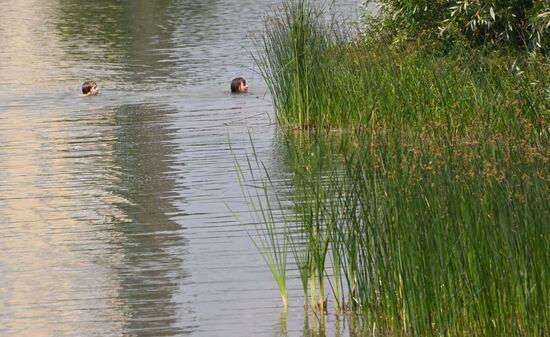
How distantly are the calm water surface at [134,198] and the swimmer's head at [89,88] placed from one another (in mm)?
184

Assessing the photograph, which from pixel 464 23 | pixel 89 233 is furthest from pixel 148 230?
pixel 464 23

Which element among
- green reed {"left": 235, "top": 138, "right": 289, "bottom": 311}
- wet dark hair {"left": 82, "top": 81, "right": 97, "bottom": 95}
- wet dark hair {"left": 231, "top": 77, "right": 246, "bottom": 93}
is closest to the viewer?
green reed {"left": 235, "top": 138, "right": 289, "bottom": 311}

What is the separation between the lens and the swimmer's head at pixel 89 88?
66.1ft

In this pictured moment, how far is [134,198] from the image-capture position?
12422 mm

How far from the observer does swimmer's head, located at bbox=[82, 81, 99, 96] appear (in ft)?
66.1

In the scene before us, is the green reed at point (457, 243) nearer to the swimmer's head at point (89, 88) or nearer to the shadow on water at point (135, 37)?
the swimmer's head at point (89, 88)

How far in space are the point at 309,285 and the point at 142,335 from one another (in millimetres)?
1254

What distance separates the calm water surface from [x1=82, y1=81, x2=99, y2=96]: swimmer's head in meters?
0.18

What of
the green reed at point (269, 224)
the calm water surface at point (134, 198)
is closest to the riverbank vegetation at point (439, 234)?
the green reed at point (269, 224)

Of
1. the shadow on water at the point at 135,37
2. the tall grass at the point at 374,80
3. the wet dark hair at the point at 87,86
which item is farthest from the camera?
the shadow on water at the point at 135,37

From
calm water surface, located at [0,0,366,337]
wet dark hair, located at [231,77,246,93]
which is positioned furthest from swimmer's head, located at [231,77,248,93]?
calm water surface, located at [0,0,366,337]

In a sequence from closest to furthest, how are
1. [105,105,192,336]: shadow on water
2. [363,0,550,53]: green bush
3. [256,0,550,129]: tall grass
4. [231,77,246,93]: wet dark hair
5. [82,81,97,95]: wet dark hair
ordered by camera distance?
[105,105,192,336]: shadow on water, [256,0,550,129]: tall grass, [363,0,550,53]: green bush, [231,77,246,93]: wet dark hair, [82,81,97,95]: wet dark hair

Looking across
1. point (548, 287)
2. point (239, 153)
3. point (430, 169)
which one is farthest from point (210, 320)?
point (239, 153)

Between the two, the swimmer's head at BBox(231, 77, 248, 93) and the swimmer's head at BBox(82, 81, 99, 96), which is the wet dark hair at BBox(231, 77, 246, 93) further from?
the swimmer's head at BBox(82, 81, 99, 96)
